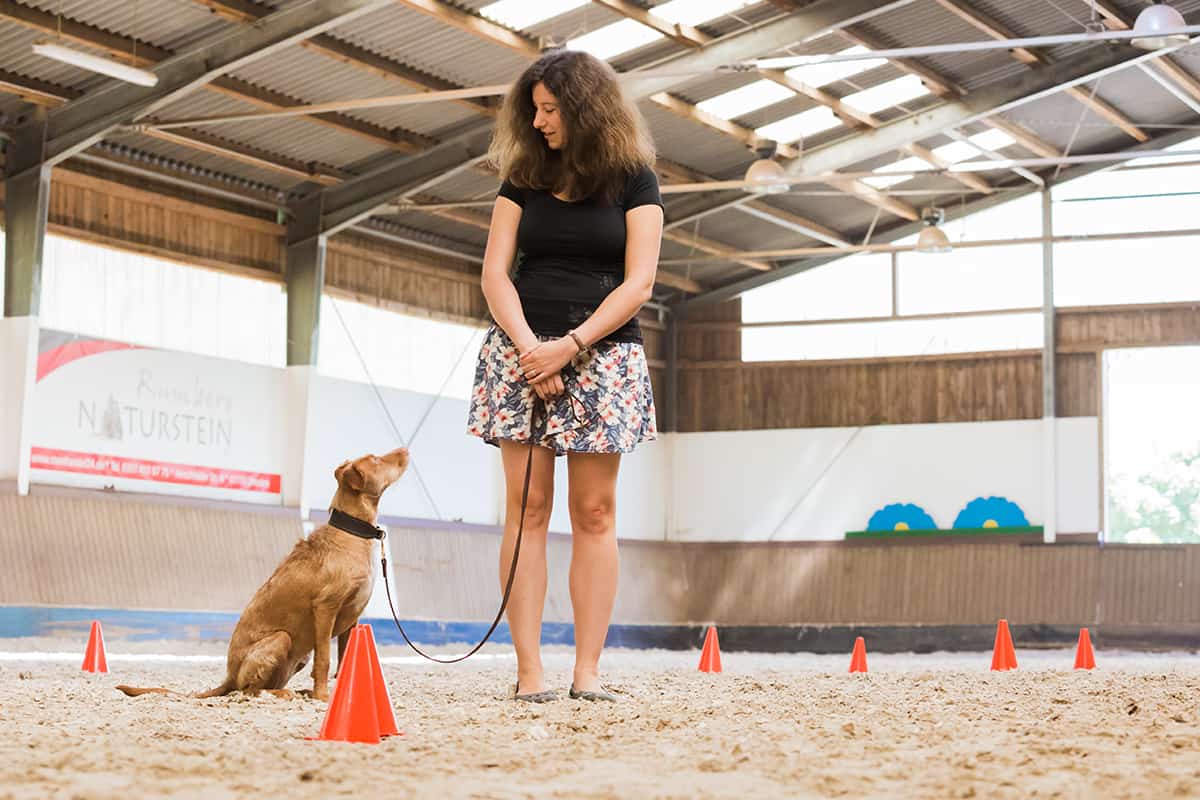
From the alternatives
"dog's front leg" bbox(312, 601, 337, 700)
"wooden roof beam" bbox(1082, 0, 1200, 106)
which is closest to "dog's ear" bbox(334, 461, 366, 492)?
"dog's front leg" bbox(312, 601, 337, 700)

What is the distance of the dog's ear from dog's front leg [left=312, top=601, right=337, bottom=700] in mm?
462

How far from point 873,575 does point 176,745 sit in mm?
19057

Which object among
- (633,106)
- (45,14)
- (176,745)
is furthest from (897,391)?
(176,745)

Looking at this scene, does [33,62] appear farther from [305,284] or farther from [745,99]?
[745,99]

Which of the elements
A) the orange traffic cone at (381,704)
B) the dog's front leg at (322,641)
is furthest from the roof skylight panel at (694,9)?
the orange traffic cone at (381,704)

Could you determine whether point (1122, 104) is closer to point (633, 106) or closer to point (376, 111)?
point (376, 111)

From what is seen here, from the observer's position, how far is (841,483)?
2228 centimetres

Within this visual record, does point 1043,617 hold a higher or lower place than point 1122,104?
lower

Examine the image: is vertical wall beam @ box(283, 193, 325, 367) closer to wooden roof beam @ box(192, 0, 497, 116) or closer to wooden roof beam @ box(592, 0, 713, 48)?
wooden roof beam @ box(192, 0, 497, 116)

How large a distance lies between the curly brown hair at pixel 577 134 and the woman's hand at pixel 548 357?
51 cm

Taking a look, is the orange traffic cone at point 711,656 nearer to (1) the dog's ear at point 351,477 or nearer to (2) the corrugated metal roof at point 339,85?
(1) the dog's ear at point 351,477

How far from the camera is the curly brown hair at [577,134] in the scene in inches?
169

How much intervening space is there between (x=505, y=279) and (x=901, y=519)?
59.3 feet

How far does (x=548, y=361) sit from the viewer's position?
414 centimetres
